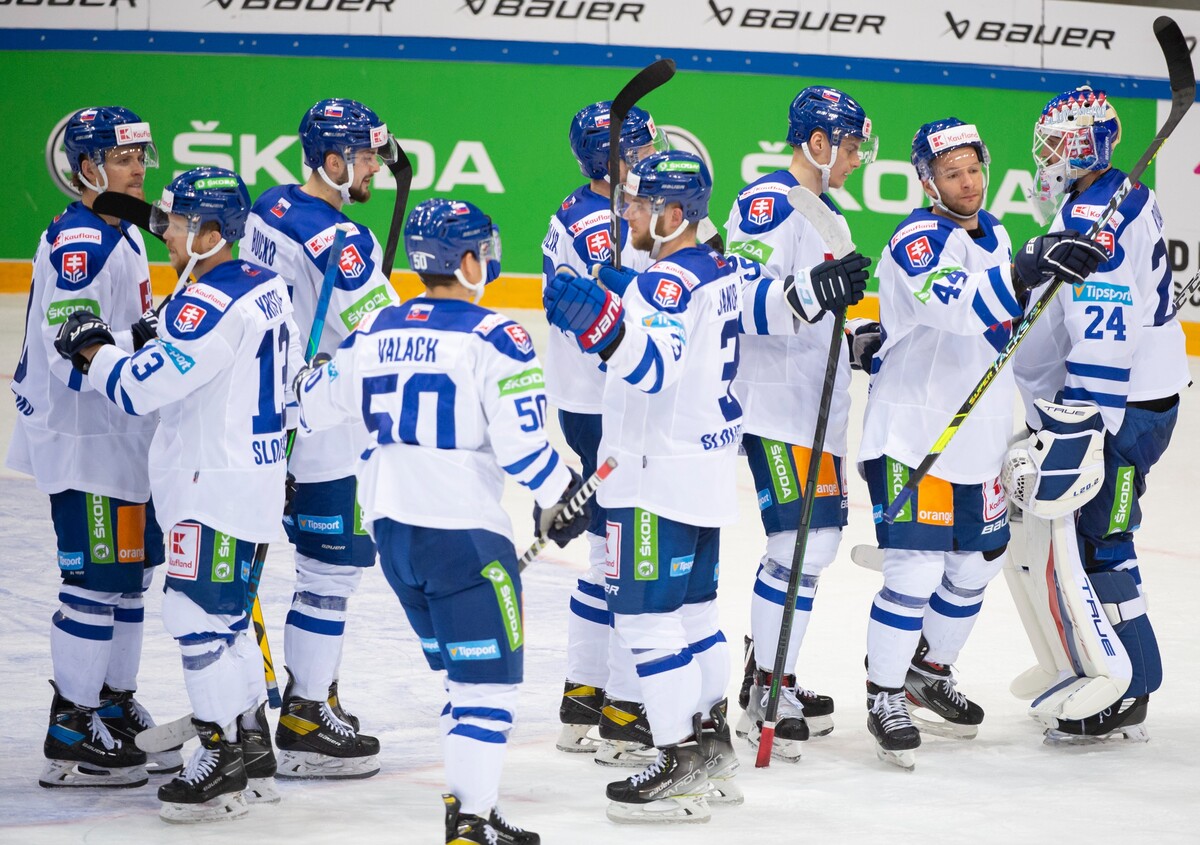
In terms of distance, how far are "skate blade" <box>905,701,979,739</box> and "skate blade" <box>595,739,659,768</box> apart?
2.45ft

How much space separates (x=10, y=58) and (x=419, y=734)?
786cm

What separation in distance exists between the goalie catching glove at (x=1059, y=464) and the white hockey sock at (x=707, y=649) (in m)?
0.96

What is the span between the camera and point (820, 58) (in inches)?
437

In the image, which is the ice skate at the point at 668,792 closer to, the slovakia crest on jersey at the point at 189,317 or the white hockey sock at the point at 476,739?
the white hockey sock at the point at 476,739

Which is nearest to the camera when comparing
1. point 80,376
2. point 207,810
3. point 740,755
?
point 207,810

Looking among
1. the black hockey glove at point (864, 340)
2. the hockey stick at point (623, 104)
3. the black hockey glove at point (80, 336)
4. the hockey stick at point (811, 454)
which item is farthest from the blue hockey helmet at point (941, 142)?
the black hockey glove at point (80, 336)

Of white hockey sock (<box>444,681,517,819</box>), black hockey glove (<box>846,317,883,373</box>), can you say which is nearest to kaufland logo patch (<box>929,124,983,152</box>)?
black hockey glove (<box>846,317,883,373</box>)

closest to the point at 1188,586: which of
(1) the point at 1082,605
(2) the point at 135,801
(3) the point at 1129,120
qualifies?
(1) the point at 1082,605

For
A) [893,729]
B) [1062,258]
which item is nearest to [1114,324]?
[1062,258]

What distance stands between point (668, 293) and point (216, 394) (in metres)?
1.07

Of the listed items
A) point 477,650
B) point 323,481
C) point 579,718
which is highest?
point 323,481

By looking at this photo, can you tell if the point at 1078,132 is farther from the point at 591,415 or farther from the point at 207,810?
the point at 207,810

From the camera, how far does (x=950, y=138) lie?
4.41m

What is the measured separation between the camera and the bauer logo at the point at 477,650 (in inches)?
140
